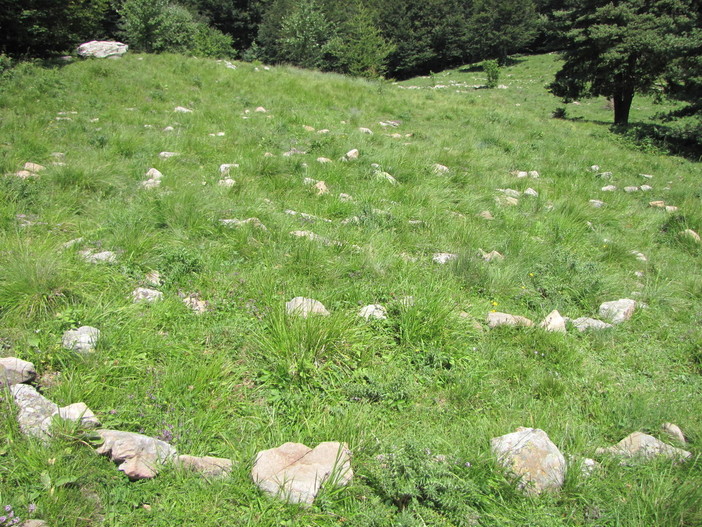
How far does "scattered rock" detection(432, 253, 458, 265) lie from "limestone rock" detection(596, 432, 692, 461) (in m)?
2.33

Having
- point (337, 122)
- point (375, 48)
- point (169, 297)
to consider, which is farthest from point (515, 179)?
point (375, 48)

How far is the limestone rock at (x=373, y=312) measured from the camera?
3.50 m

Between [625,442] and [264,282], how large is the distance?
Answer: 290 cm

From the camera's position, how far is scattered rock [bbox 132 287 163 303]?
3422mm

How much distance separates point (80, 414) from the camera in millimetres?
2287

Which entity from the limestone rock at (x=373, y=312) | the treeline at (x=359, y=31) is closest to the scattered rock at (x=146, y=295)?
the limestone rock at (x=373, y=312)

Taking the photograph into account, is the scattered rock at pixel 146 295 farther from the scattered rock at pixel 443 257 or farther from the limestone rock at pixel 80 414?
the scattered rock at pixel 443 257

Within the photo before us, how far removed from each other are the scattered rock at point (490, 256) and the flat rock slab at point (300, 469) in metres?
3.08

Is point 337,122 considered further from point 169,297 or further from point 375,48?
point 375,48

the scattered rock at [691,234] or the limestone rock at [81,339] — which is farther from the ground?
the limestone rock at [81,339]

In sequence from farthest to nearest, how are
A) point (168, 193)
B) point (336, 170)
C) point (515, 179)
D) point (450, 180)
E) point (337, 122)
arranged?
1. point (337, 122)
2. point (515, 179)
3. point (450, 180)
4. point (336, 170)
5. point (168, 193)

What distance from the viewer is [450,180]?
24.3 ft

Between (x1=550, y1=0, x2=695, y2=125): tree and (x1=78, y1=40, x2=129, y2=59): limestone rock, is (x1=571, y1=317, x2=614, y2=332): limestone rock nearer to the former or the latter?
(x1=550, y1=0, x2=695, y2=125): tree

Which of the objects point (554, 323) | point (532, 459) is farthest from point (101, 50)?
point (532, 459)
